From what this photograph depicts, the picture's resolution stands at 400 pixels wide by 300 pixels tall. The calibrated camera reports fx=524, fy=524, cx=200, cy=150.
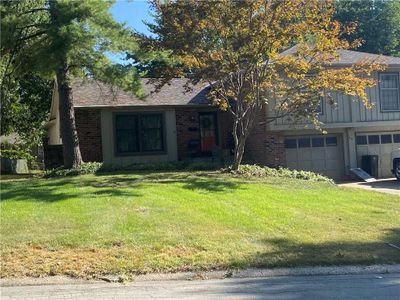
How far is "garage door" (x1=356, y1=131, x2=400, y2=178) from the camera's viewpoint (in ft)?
74.8

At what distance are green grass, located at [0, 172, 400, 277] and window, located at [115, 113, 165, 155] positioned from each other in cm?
799

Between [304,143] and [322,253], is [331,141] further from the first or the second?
[322,253]

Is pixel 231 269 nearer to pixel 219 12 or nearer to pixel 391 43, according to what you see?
pixel 219 12

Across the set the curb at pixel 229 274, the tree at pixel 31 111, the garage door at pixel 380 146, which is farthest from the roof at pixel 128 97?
the curb at pixel 229 274

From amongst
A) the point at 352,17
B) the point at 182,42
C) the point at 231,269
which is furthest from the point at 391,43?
the point at 231,269

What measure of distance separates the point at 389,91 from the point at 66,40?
48.1 feet

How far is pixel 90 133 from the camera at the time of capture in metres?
21.9

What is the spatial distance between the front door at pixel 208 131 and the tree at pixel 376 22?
2386cm

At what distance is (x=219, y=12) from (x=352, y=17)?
30.9 m

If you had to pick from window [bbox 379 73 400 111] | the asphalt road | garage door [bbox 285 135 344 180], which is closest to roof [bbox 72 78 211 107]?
garage door [bbox 285 135 344 180]

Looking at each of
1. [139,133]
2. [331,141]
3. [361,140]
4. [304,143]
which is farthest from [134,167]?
[361,140]

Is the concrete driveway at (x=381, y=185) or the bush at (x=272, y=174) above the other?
the bush at (x=272, y=174)

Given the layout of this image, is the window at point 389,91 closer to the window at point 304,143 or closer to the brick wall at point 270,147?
the window at point 304,143

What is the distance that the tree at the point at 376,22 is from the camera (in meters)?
43.0
